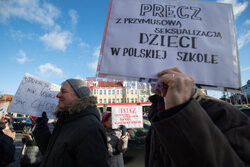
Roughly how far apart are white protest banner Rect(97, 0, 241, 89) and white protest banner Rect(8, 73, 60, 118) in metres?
2.86

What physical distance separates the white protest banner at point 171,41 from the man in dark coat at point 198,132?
1.20 feet

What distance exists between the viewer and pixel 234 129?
77 centimetres

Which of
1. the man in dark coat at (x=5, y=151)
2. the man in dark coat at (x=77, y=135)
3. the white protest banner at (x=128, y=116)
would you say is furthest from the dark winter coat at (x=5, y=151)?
the white protest banner at (x=128, y=116)

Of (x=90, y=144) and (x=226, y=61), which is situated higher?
(x=226, y=61)

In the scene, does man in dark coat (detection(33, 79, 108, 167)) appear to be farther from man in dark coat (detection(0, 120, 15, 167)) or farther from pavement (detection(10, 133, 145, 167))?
pavement (detection(10, 133, 145, 167))

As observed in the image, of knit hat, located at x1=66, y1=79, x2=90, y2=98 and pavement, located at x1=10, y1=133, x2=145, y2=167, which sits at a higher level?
knit hat, located at x1=66, y1=79, x2=90, y2=98

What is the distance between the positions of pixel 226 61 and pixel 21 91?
13.0ft

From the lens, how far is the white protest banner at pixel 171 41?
1181mm

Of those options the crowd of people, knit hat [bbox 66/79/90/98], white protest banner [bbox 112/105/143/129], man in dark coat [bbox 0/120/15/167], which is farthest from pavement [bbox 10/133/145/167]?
the crowd of people

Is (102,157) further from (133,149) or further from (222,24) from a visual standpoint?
(133,149)

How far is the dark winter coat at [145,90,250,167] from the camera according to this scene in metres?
0.68

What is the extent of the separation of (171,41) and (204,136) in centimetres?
80

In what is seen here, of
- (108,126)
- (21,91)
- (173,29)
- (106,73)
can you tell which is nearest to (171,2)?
(173,29)

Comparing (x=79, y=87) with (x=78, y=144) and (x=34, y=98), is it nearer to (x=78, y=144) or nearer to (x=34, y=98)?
(x=78, y=144)
